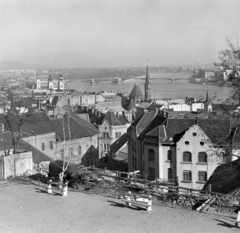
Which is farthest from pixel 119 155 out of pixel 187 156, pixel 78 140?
pixel 187 156

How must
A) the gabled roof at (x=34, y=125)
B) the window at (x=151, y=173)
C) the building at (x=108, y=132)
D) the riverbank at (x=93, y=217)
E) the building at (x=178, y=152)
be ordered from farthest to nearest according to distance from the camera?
the building at (x=108, y=132) < the gabled roof at (x=34, y=125) < the window at (x=151, y=173) < the building at (x=178, y=152) < the riverbank at (x=93, y=217)

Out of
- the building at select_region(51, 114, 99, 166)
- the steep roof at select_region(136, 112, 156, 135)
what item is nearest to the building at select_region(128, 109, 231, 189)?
the steep roof at select_region(136, 112, 156, 135)

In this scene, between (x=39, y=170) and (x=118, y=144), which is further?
(x=118, y=144)

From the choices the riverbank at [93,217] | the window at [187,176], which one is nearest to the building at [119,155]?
the window at [187,176]

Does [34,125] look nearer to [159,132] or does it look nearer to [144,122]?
[144,122]

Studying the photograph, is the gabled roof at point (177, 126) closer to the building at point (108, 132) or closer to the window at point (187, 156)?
the window at point (187, 156)

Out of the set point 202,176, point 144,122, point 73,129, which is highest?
point 144,122
